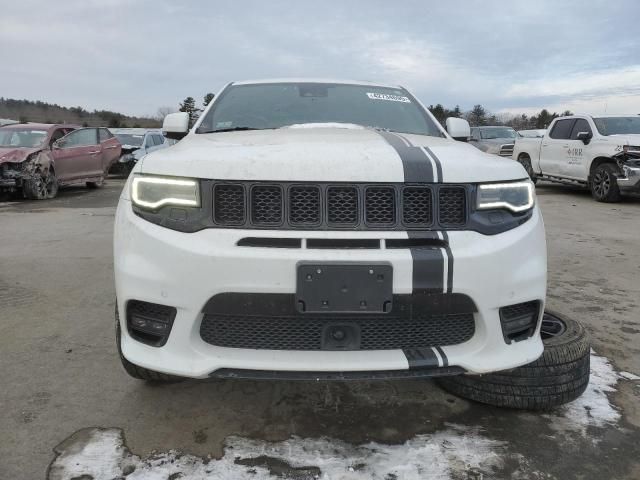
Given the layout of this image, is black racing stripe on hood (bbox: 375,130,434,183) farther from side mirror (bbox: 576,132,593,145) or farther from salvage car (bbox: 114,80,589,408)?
side mirror (bbox: 576,132,593,145)

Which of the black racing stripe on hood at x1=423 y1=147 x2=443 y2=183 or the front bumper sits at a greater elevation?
the black racing stripe on hood at x1=423 y1=147 x2=443 y2=183

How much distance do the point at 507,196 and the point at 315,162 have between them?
0.81m

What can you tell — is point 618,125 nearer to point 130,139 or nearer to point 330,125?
point 330,125

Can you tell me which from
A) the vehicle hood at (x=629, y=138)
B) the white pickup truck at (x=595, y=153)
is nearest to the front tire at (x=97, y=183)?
the white pickup truck at (x=595, y=153)

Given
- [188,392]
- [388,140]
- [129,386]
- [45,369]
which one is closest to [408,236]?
[388,140]

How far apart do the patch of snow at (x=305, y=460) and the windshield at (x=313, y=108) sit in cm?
182

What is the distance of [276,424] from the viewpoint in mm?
2430

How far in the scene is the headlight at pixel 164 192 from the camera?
2.06 meters

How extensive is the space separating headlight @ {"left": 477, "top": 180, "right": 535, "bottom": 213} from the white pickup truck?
8836 mm

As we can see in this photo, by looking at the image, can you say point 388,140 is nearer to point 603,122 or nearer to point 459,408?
point 459,408

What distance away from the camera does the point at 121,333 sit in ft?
7.46

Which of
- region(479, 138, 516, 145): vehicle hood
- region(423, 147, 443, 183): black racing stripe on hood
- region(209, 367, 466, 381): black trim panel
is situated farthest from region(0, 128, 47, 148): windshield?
region(479, 138, 516, 145): vehicle hood

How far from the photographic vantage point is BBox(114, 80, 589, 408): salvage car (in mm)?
1955

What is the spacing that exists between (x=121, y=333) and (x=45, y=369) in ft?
3.36
